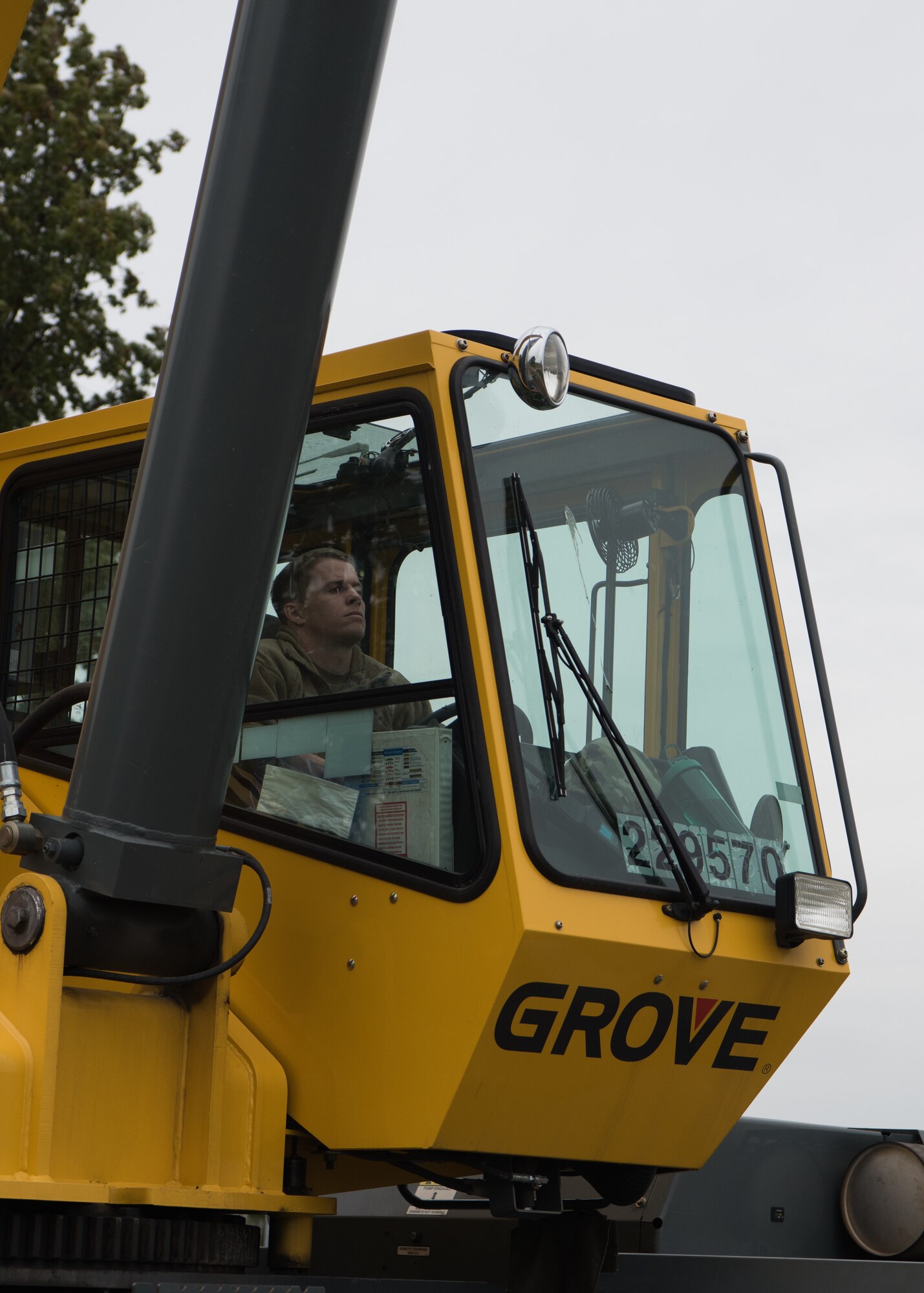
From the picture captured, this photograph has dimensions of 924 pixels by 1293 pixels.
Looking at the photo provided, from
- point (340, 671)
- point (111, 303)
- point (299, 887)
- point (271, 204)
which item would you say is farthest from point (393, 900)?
point (111, 303)

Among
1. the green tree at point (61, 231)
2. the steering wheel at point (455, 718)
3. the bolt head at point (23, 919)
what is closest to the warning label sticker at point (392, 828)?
the steering wheel at point (455, 718)

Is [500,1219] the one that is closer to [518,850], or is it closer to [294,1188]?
[294,1188]

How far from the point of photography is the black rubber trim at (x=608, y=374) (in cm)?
368

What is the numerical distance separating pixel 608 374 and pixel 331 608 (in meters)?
0.88

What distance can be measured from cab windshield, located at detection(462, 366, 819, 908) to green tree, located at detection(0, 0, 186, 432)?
9.63 meters

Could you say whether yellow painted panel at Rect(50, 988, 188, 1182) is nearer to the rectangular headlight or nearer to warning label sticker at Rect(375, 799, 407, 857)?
warning label sticker at Rect(375, 799, 407, 857)

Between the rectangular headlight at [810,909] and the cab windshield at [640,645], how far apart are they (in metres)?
0.08

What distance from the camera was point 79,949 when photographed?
3.03m

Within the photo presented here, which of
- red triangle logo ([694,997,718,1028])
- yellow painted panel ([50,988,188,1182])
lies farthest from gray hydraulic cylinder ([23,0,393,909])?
red triangle logo ([694,997,718,1028])

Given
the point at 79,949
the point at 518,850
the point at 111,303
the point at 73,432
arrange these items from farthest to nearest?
1. the point at 111,303
2. the point at 73,432
3. the point at 518,850
4. the point at 79,949

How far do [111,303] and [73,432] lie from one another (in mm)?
9750

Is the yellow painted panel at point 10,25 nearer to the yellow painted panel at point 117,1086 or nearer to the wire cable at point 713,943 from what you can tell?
the yellow painted panel at point 117,1086

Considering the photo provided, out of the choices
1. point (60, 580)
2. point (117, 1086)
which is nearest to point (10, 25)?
point (60, 580)

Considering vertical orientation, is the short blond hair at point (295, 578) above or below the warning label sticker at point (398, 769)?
above
